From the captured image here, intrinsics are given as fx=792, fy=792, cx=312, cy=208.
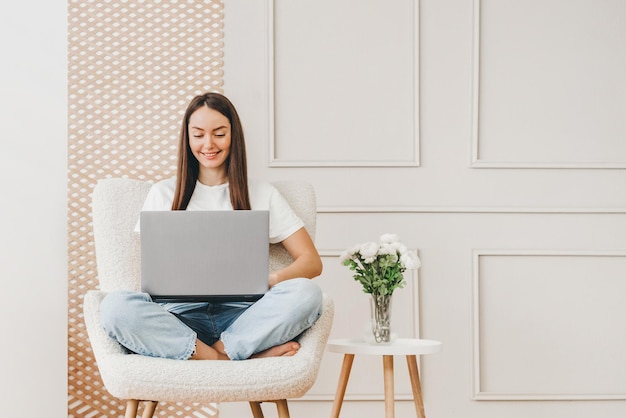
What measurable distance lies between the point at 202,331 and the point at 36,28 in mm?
1547

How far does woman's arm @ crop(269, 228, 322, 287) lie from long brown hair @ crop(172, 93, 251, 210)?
18cm

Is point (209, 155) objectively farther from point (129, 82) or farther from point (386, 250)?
point (129, 82)

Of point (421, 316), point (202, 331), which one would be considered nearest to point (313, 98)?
point (421, 316)

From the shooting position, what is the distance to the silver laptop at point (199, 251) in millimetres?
2051

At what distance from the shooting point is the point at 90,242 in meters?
3.09

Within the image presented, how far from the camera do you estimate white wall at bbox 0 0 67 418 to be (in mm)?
2949

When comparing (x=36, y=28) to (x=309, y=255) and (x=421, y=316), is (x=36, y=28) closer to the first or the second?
(x=309, y=255)

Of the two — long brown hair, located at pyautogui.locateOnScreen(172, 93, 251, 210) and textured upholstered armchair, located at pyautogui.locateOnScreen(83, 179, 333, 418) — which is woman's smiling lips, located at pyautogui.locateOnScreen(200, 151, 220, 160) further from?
textured upholstered armchair, located at pyautogui.locateOnScreen(83, 179, 333, 418)

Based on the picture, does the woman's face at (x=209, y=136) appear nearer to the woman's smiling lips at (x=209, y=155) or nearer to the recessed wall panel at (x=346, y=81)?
the woman's smiling lips at (x=209, y=155)

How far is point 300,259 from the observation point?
2.45 meters

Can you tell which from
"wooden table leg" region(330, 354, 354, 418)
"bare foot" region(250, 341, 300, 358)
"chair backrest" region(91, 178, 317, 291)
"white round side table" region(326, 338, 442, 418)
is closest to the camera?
"bare foot" region(250, 341, 300, 358)

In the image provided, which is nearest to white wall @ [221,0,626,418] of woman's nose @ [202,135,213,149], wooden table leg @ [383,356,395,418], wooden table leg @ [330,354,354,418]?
wooden table leg @ [330,354,354,418]

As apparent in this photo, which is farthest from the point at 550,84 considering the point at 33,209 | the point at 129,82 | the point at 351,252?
the point at 33,209

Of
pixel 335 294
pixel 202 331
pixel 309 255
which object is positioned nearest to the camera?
pixel 202 331
